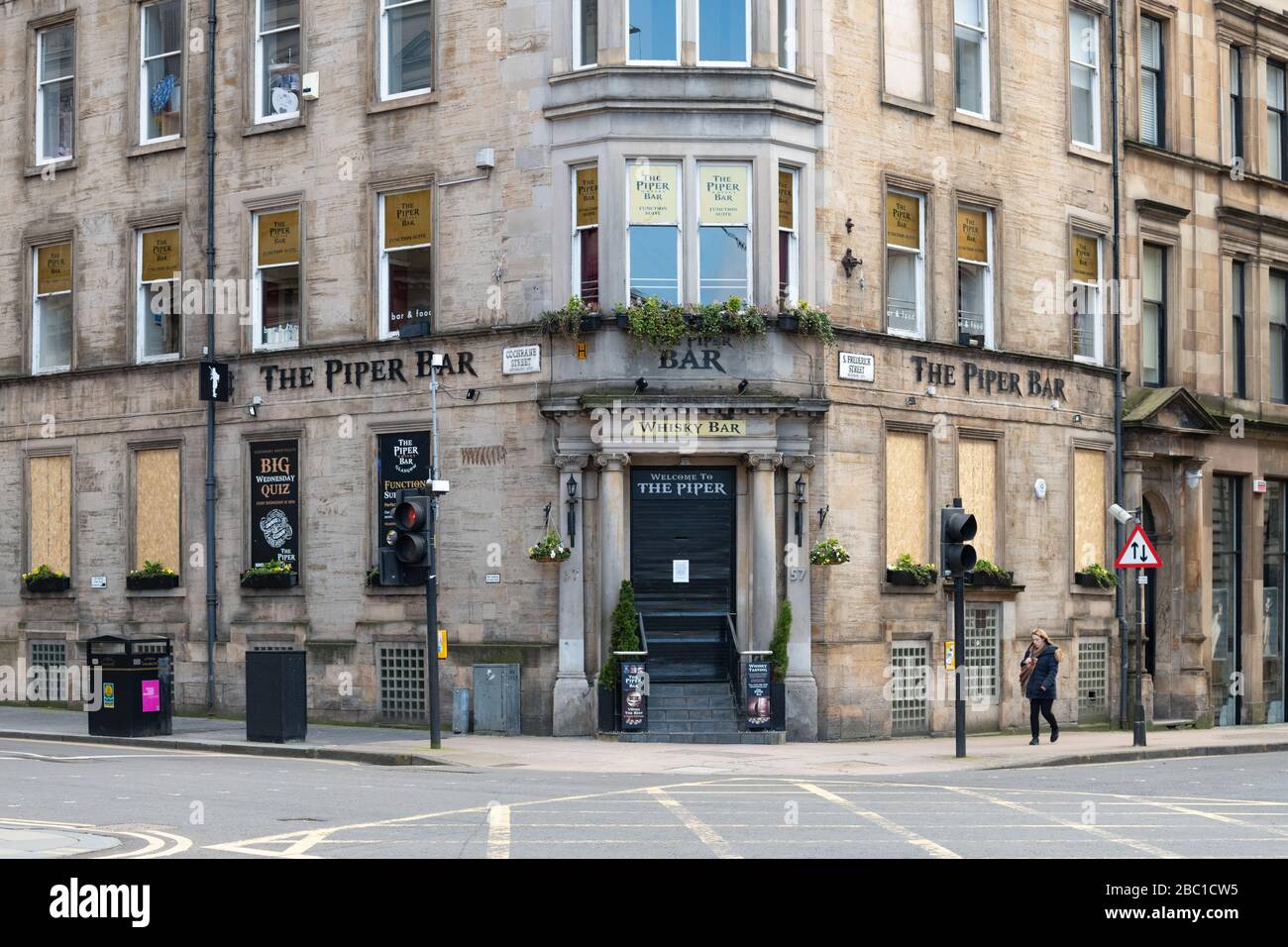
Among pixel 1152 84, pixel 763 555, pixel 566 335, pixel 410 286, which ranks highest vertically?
pixel 1152 84

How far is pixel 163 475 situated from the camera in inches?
1340

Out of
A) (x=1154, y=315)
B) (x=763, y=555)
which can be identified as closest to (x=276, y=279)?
(x=763, y=555)

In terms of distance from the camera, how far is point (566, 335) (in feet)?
95.1

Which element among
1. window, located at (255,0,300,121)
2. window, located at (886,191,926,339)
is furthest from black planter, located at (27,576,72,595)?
window, located at (886,191,926,339)

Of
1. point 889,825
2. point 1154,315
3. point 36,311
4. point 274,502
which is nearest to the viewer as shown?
point 889,825

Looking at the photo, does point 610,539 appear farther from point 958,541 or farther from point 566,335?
point 958,541

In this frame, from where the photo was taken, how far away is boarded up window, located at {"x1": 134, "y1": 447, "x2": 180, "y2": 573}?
3384 cm

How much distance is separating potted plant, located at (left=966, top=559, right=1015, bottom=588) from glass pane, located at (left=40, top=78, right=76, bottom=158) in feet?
59.9

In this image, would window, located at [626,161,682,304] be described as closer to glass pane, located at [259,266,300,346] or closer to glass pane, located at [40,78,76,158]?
glass pane, located at [259,266,300,346]

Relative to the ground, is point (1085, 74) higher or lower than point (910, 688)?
higher

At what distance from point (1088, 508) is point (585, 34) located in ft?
41.5

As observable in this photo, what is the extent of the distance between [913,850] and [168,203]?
23.6m

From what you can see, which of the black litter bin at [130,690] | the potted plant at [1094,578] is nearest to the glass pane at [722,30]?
the potted plant at [1094,578]

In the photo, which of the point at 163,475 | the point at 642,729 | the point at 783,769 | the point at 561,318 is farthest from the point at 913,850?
the point at 163,475
